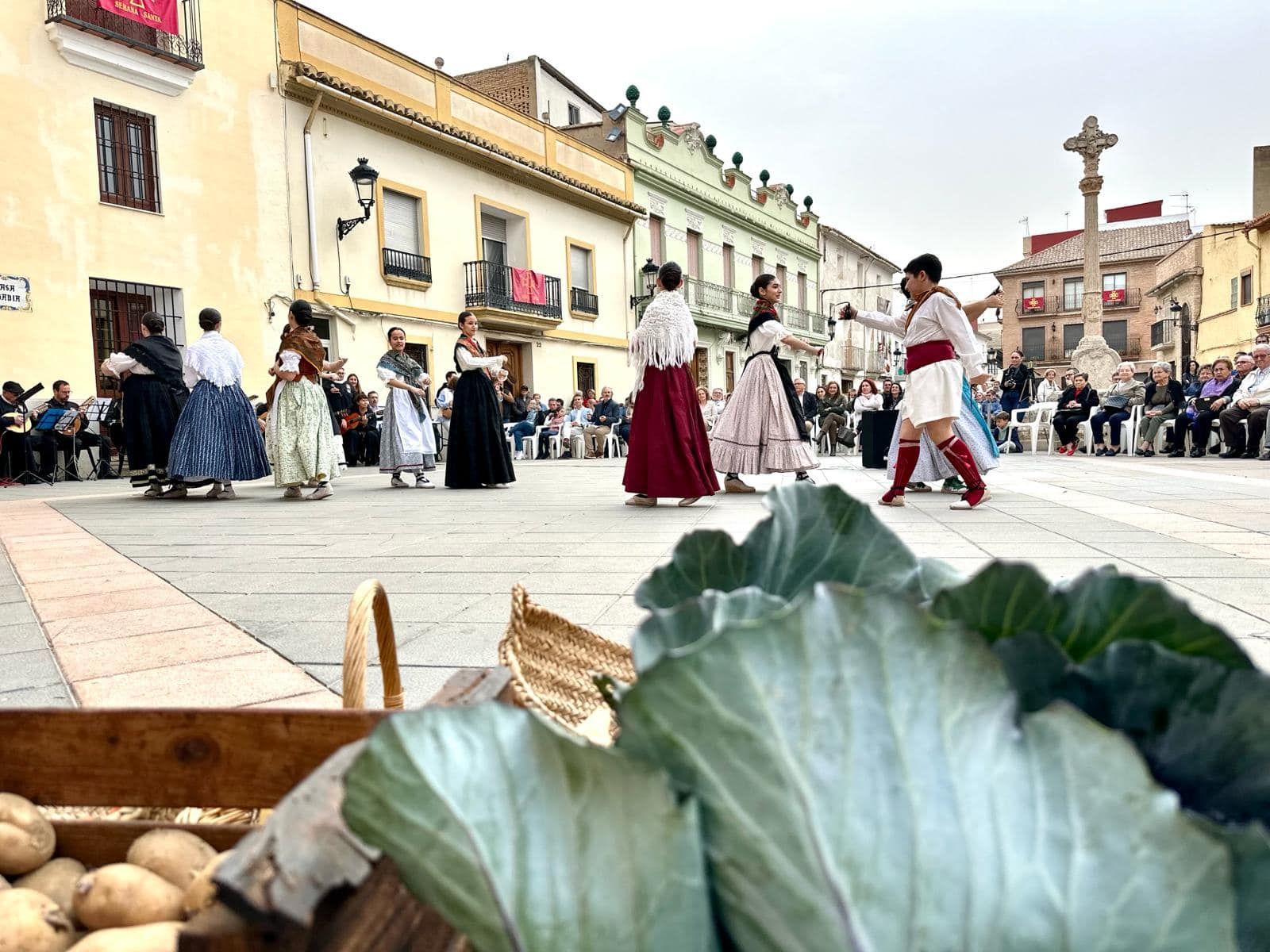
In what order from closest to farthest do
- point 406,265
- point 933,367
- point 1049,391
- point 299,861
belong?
point 299,861, point 933,367, point 1049,391, point 406,265

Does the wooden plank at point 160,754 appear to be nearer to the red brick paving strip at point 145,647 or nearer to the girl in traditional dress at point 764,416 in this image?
the red brick paving strip at point 145,647

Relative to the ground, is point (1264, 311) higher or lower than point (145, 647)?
higher

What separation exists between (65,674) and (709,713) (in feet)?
7.80

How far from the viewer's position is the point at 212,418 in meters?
7.47

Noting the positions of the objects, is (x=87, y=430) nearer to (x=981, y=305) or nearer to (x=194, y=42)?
(x=194, y=42)

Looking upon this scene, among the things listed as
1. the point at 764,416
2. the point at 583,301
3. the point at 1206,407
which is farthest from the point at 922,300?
the point at 583,301

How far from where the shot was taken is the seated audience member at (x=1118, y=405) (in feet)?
→ 44.4

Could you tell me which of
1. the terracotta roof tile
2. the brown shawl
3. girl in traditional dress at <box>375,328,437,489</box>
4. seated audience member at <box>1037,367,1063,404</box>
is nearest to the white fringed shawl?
the brown shawl

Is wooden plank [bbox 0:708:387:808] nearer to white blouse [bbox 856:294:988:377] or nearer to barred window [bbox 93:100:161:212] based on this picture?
white blouse [bbox 856:294:988:377]

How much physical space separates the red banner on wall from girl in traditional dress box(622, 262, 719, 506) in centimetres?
989

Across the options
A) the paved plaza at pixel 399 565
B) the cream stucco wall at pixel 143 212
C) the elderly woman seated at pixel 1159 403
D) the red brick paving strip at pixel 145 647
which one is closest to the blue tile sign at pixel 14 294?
the cream stucco wall at pixel 143 212

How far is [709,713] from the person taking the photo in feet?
1.26

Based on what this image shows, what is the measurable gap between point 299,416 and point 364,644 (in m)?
6.87

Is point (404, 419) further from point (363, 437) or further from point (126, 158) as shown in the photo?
point (126, 158)
